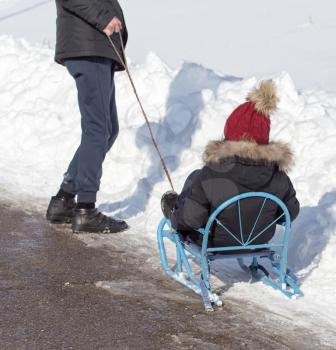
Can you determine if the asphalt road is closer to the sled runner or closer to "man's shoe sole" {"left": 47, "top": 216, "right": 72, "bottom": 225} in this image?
the sled runner

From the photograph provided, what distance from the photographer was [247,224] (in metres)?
4.10

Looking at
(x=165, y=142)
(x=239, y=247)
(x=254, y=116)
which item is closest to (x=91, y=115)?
(x=254, y=116)

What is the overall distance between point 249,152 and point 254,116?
A: 205 millimetres

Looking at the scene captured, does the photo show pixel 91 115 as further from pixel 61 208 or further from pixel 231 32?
pixel 231 32

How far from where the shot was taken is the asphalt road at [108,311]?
142 inches

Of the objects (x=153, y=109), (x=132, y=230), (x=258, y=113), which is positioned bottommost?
(x=132, y=230)

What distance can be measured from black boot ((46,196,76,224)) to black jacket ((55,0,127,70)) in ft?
3.31

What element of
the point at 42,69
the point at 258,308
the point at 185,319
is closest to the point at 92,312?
the point at 185,319

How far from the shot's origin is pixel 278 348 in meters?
3.60

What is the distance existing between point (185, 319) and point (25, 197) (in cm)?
255

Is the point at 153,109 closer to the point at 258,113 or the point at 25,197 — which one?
the point at 25,197

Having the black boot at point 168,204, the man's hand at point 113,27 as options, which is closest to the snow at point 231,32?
the man's hand at point 113,27

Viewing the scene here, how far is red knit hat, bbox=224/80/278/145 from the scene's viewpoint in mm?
3999

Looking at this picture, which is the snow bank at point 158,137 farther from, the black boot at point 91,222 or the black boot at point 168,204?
the black boot at point 168,204
